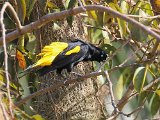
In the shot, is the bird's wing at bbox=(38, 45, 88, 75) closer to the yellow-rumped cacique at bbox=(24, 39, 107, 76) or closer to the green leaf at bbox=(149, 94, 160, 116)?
the yellow-rumped cacique at bbox=(24, 39, 107, 76)

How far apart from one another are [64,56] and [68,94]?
0.17m

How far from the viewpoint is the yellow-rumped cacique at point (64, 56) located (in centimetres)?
197

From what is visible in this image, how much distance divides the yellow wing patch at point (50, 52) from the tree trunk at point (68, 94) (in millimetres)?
142

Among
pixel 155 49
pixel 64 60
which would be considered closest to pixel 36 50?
pixel 64 60

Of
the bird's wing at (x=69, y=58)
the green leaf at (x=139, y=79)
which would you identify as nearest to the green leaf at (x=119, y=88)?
the bird's wing at (x=69, y=58)

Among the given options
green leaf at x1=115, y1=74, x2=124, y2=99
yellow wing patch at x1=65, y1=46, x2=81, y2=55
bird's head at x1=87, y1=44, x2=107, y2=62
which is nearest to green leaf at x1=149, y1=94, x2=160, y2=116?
green leaf at x1=115, y1=74, x2=124, y2=99

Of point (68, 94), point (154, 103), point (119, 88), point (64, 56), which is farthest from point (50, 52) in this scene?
point (154, 103)

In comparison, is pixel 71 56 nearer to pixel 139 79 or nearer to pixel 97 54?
pixel 97 54

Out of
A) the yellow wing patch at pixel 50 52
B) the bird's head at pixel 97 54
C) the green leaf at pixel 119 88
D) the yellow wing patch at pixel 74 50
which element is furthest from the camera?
the green leaf at pixel 119 88

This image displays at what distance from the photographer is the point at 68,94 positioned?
7.00 feet

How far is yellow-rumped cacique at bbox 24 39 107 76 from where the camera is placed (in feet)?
6.46

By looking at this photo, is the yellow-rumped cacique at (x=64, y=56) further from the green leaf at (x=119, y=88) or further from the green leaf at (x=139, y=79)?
the green leaf at (x=139, y=79)

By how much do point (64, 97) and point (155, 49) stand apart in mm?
438

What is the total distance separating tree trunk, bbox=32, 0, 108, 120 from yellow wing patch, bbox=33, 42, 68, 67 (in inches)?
5.6
